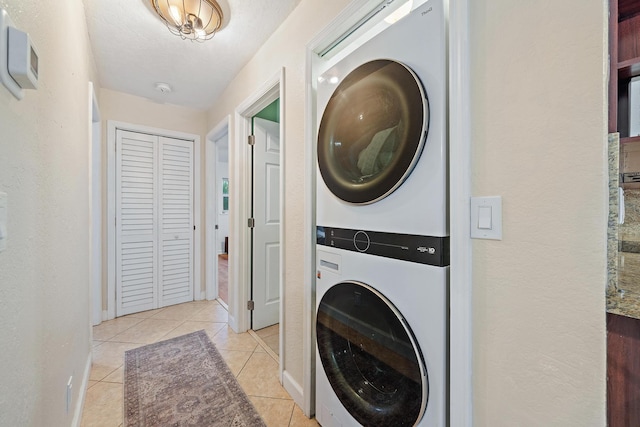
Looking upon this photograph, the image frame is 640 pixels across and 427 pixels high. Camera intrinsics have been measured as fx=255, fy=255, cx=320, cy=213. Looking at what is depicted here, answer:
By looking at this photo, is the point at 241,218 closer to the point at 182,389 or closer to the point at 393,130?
the point at 182,389

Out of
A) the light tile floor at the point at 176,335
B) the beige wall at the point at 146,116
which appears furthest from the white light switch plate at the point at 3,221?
the beige wall at the point at 146,116

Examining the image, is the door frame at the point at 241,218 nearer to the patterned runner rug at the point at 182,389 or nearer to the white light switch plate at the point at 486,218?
the patterned runner rug at the point at 182,389

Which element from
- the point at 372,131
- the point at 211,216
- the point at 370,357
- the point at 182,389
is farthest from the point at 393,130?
the point at 211,216

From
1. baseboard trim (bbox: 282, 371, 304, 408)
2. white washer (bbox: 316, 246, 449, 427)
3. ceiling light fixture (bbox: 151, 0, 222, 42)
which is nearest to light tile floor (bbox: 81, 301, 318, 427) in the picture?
baseboard trim (bbox: 282, 371, 304, 408)

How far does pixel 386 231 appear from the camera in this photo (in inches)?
38.4

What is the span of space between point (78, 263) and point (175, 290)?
1.82m

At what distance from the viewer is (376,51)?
1.01m

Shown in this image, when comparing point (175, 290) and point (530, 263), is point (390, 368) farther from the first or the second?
point (175, 290)

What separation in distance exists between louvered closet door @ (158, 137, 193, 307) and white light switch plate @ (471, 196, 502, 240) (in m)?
3.26

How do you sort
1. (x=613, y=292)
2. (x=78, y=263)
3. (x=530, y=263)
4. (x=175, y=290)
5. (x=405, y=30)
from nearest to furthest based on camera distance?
(x=613, y=292)
(x=530, y=263)
(x=405, y=30)
(x=78, y=263)
(x=175, y=290)

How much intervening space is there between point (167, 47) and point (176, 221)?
1.91m

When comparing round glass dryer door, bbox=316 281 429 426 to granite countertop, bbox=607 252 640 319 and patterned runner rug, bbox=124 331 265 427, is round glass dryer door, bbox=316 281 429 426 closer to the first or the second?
granite countertop, bbox=607 252 640 319

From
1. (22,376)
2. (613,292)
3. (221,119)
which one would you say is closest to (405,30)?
(613,292)

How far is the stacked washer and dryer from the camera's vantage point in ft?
2.69
